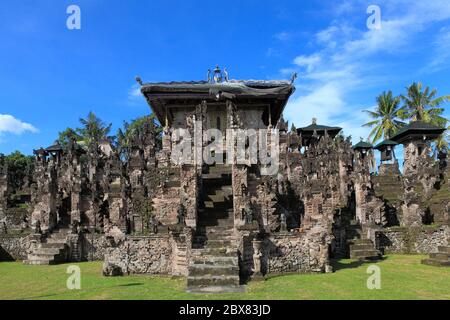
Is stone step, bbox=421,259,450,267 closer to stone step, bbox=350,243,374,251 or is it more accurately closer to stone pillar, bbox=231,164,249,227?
stone step, bbox=350,243,374,251

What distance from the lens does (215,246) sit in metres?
14.6

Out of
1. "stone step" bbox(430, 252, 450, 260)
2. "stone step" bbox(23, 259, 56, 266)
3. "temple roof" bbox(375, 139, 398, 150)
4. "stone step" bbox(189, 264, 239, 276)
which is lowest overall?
"stone step" bbox(23, 259, 56, 266)

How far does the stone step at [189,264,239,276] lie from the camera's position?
1258 cm

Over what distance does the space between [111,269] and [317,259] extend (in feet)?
27.3

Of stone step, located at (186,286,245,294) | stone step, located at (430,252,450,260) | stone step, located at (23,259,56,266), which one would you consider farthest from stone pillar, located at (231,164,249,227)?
stone step, located at (23,259,56,266)

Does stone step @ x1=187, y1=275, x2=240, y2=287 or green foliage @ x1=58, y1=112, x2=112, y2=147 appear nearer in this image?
stone step @ x1=187, y1=275, x2=240, y2=287

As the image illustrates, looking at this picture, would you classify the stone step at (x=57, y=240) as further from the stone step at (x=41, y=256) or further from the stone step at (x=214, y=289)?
the stone step at (x=214, y=289)

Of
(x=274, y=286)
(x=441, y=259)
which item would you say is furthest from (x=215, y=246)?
(x=441, y=259)

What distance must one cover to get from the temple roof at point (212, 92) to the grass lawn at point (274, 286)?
43.8 feet

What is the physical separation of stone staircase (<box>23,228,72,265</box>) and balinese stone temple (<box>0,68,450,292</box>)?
62 millimetres

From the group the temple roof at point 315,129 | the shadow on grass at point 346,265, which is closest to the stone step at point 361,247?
the shadow on grass at point 346,265

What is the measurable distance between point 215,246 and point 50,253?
39.6 ft
